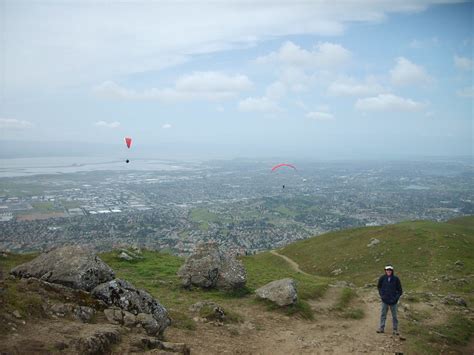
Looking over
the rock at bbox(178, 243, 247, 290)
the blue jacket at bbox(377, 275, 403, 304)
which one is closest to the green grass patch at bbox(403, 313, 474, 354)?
the blue jacket at bbox(377, 275, 403, 304)

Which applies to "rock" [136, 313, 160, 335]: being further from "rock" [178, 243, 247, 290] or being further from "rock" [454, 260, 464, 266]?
"rock" [454, 260, 464, 266]

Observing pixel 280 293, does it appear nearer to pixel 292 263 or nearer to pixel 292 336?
pixel 292 336

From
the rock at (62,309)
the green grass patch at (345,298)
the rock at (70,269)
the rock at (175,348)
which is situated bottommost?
the green grass patch at (345,298)

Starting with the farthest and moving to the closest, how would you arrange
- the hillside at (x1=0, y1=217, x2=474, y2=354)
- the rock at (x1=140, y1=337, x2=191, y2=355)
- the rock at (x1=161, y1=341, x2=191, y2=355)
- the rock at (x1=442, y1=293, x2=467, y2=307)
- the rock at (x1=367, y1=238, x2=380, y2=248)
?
the rock at (x1=367, y1=238, x2=380, y2=248) → the rock at (x1=442, y1=293, x2=467, y2=307) → the rock at (x1=161, y1=341, x2=191, y2=355) → the hillside at (x1=0, y1=217, x2=474, y2=354) → the rock at (x1=140, y1=337, x2=191, y2=355)

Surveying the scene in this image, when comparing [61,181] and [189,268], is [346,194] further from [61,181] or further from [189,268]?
[189,268]

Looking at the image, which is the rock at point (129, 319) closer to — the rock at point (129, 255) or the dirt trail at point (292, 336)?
the dirt trail at point (292, 336)

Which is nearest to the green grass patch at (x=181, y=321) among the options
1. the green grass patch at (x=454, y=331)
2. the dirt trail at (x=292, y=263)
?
the green grass patch at (x=454, y=331)
